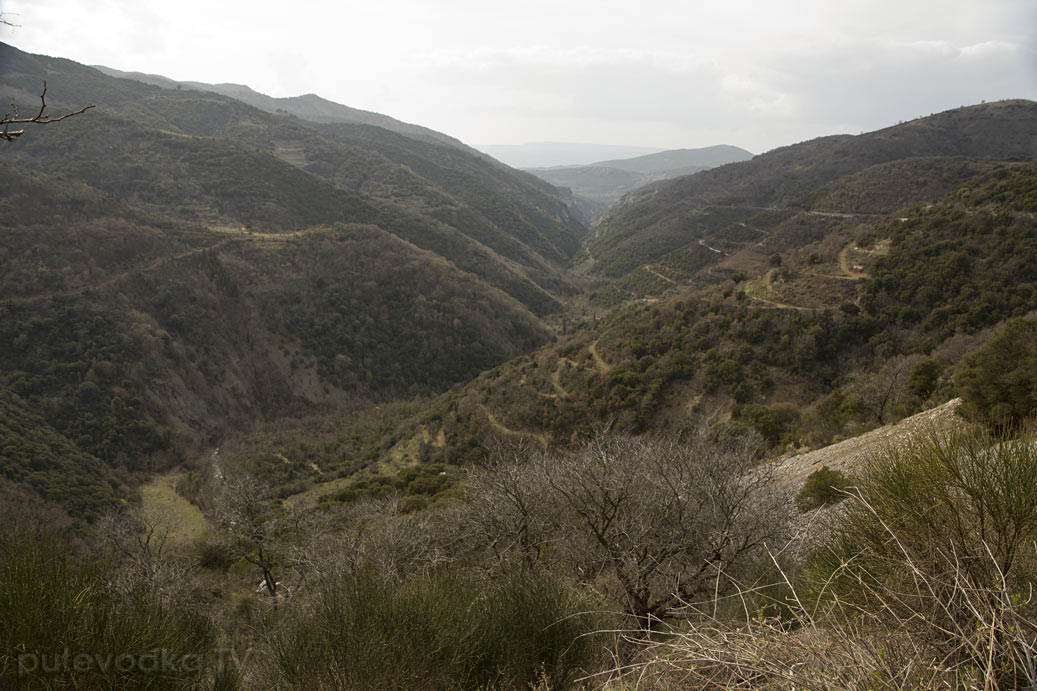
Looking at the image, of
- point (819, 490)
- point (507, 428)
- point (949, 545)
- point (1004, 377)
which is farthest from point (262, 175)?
point (949, 545)

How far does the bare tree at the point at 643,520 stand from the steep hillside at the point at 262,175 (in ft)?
181

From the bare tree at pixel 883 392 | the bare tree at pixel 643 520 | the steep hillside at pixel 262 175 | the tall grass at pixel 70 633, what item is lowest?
the bare tree at pixel 643 520

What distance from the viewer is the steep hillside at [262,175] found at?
5941 centimetres

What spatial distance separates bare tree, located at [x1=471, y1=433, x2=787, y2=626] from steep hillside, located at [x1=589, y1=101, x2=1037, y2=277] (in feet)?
171

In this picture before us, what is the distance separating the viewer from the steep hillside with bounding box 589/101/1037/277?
195ft

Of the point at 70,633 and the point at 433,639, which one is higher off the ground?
the point at 70,633

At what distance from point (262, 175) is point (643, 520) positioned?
78487mm

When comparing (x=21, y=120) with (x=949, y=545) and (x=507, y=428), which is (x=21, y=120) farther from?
(x=507, y=428)

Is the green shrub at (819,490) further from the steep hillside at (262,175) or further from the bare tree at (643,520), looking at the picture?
the steep hillside at (262,175)

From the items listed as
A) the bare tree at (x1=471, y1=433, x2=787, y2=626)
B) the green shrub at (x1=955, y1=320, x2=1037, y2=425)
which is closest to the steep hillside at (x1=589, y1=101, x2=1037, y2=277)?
the green shrub at (x1=955, y1=320, x2=1037, y2=425)

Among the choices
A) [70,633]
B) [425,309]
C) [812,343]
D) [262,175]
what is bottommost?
[425,309]

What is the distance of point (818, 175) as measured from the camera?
7444 cm

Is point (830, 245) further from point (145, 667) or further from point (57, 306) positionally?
point (57, 306)

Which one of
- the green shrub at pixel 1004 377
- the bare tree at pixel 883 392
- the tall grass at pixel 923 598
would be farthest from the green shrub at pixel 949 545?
the bare tree at pixel 883 392
